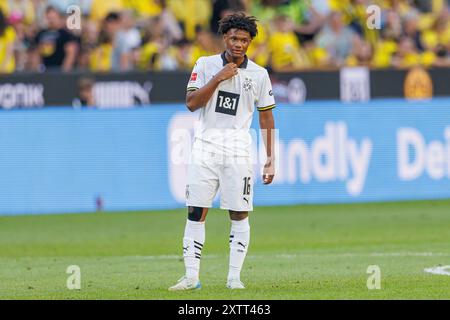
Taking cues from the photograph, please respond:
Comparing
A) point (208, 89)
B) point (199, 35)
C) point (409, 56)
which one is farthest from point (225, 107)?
point (409, 56)

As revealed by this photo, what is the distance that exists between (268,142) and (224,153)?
43 cm

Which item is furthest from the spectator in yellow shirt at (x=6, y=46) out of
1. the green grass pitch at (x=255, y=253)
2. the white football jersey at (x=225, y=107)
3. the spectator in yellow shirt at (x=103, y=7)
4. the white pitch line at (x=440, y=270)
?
the white football jersey at (x=225, y=107)

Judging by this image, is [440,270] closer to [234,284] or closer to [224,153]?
[234,284]

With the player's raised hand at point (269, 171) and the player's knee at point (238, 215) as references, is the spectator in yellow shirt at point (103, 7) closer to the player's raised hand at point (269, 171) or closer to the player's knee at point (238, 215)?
the player's raised hand at point (269, 171)

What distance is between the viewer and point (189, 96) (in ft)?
35.6

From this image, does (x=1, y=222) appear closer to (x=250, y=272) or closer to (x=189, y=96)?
(x=250, y=272)

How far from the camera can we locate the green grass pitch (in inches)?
429

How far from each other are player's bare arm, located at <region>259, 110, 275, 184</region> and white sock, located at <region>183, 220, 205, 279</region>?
759 mm

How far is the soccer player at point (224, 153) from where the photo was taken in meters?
10.8

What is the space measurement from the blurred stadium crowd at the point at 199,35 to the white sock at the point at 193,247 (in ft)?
A: 32.9

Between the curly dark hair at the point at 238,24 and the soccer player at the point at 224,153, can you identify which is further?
the soccer player at the point at 224,153

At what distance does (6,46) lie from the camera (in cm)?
2144

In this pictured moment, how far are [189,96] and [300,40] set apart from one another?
44.4 feet
